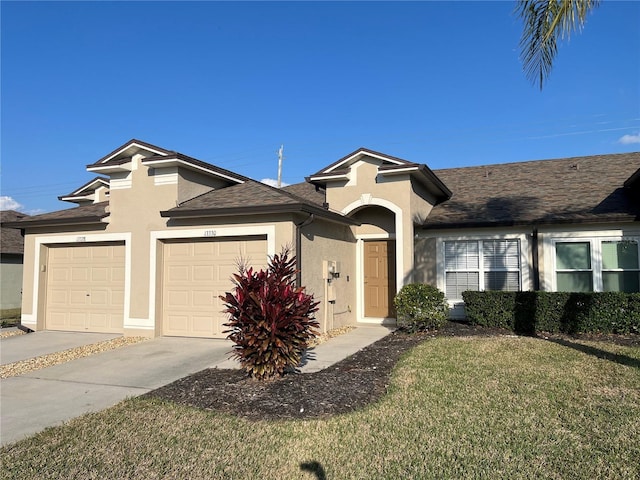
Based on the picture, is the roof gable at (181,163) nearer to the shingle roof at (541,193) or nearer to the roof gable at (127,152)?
the roof gable at (127,152)

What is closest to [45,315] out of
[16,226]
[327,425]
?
[16,226]

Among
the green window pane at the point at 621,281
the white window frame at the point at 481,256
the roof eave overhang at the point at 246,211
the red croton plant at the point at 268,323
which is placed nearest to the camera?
the red croton plant at the point at 268,323

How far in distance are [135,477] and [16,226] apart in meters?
11.9

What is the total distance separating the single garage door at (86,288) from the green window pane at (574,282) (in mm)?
11419

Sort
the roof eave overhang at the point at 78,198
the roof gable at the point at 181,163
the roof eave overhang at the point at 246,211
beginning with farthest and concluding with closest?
the roof eave overhang at the point at 78,198 → the roof gable at the point at 181,163 → the roof eave overhang at the point at 246,211

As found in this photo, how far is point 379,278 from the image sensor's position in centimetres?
1373

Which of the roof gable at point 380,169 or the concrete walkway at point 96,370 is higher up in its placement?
the roof gable at point 380,169

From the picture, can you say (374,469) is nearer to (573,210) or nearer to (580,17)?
(580,17)

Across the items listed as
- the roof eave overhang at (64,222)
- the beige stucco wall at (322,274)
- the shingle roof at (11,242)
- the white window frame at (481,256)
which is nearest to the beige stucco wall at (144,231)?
the roof eave overhang at (64,222)

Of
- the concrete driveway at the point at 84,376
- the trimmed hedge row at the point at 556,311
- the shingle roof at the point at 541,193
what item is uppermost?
the shingle roof at the point at 541,193

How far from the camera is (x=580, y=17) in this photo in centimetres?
707

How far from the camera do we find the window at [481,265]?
42.1 ft

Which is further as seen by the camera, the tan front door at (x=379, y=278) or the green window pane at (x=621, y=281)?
the tan front door at (x=379, y=278)

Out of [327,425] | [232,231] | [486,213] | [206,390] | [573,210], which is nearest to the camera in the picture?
[327,425]
